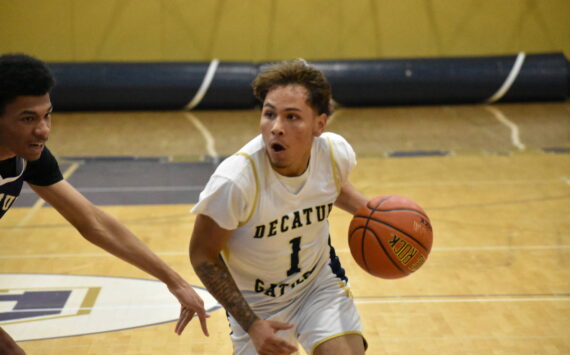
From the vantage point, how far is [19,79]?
309 centimetres

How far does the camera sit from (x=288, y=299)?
3713mm

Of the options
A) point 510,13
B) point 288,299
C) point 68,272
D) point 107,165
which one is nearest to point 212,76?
point 107,165

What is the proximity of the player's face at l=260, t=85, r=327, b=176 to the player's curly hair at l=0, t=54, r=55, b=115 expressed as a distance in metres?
0.93

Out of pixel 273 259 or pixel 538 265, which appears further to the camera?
pixel 538 265

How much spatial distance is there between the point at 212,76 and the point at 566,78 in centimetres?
586

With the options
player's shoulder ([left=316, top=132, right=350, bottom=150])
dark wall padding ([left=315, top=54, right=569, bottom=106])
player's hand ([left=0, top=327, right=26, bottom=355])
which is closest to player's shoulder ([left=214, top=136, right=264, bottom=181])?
player's shoulder ([left=316, top=132, right=350, bottom=150])

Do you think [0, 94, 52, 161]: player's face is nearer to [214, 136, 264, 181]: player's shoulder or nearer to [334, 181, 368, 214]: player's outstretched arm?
[214, 136, 264, 181]: player's shoulder

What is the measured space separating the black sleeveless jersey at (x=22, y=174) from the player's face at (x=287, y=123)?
99 centimetres

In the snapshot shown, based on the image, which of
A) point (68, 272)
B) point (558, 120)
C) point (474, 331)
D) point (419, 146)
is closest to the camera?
point (474, 331)

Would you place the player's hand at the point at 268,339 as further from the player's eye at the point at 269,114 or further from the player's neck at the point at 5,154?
the player's neck at the point at 5,154

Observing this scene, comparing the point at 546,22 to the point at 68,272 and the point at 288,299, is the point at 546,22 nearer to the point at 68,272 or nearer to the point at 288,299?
the point at 68,272

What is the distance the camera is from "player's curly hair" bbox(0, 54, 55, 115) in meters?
3.08

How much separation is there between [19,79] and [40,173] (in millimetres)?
578

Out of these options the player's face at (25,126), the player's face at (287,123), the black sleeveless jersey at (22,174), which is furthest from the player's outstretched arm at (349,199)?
the player's face at (25,126)
